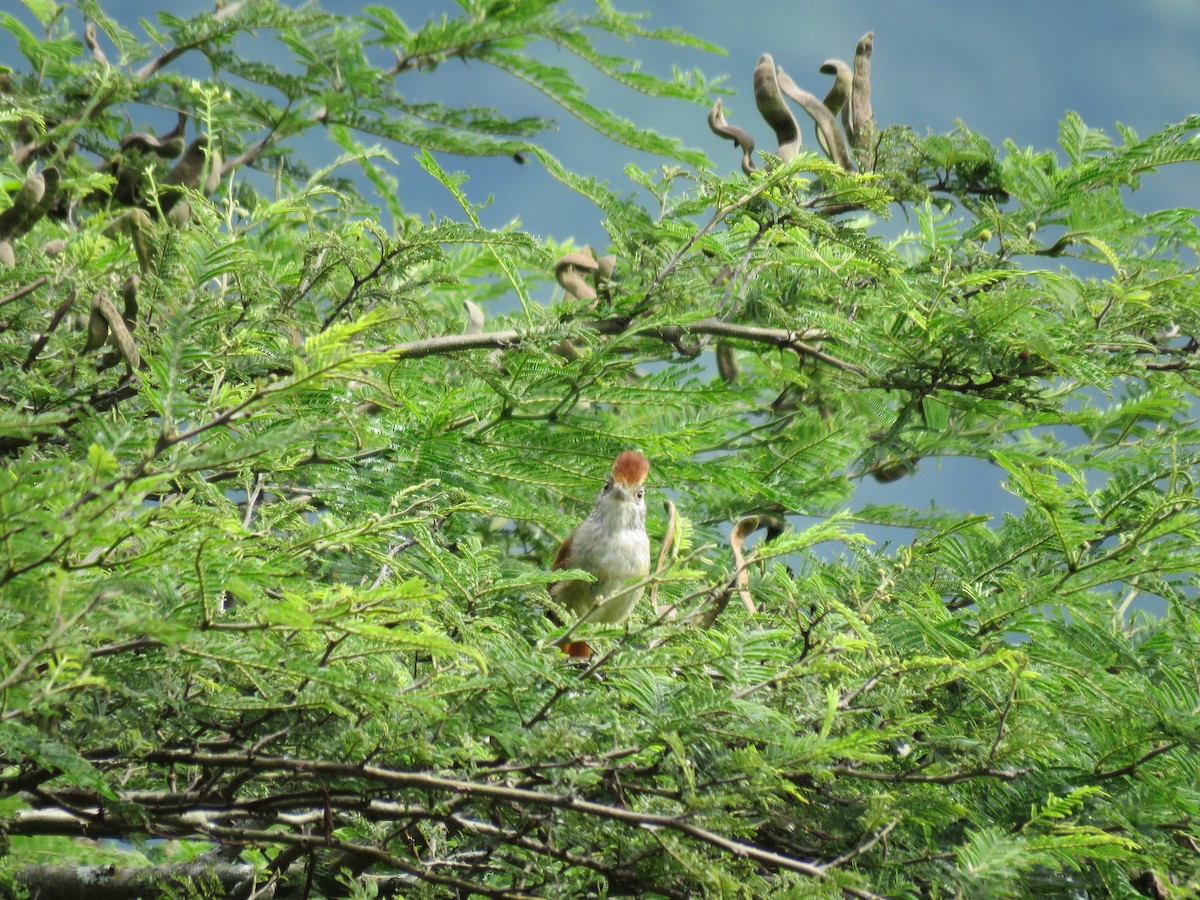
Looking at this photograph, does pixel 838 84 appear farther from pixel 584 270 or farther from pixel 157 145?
pixel 157 145

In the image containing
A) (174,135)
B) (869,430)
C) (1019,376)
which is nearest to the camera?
(1019,376)

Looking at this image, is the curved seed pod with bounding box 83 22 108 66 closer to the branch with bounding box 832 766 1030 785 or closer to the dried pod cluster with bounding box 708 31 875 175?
the dried pod cluster with bounding box 708 31 875 175

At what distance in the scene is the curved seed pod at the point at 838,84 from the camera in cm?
452

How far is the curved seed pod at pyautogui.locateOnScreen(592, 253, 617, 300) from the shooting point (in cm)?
397

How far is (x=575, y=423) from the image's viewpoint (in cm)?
410

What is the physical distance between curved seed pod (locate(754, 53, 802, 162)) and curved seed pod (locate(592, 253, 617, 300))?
2.52ft

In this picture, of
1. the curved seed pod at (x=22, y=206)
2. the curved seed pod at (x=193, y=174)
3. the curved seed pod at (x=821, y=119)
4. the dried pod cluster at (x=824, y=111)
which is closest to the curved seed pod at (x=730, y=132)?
the dried pod cluster at (x=824, y=111)

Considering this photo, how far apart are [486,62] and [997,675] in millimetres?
4144

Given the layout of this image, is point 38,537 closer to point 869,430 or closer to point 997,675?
point 997,675

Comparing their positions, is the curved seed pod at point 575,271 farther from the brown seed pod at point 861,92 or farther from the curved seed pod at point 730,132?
the brown seed pod at point 861,92

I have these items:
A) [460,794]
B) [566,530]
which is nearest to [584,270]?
[566,530]

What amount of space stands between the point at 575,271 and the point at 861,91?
151cm

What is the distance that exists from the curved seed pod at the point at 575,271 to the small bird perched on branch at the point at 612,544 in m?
0.64

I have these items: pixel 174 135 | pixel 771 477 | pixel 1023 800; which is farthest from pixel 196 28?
pixel 1023 800
